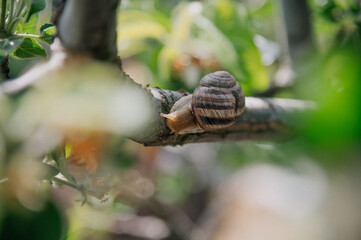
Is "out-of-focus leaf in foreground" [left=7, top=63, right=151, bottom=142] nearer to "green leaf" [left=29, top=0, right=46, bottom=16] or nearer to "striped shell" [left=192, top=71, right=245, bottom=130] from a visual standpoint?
"green leaf" [left=29, top=0, right=46, bottom=16]

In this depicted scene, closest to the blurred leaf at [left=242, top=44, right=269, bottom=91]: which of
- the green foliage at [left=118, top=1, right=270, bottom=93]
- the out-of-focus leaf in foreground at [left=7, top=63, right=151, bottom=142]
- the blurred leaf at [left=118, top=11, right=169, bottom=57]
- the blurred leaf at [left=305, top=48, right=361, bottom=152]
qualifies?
the green foliage at [left=118, top=1, right=270, bottom=93]

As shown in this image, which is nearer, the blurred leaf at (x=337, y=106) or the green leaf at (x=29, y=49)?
the green leaf at (x=29, y=49)

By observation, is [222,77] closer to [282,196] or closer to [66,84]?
[66,84]

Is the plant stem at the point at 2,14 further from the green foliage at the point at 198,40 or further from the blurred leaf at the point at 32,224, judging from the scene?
the green foliage at the point at 198,40

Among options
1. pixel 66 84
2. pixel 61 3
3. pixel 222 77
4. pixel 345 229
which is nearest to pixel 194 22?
pixel 222 77

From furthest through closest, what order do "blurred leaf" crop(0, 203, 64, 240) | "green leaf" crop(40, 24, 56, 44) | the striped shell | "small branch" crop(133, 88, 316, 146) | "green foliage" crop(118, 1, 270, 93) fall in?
1. "green foliage" crop(118, 1, 270, 93)
2. the striped shell
3. "small branch" crop(133, 88, 316, 146)
4. "green leaf" crop(40, 24, 56, 44)
5. "blurred leaf" crop(0, 203, 64, 240)

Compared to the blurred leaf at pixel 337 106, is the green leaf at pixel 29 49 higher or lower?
higher

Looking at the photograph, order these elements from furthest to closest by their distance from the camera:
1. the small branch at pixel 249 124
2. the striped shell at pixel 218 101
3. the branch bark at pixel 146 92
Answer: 1. the striped shell at pixel 218 101
2. the small branch at pixel 249 124
3. the branch bark at pixel 146 92

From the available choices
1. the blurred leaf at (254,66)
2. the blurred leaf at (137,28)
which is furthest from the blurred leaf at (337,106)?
the blurred leaf at (137,28)
